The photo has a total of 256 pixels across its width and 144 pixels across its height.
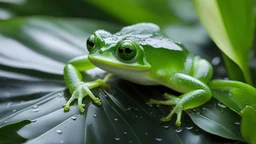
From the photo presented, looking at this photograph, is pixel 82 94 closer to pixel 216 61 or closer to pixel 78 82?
pixel 78 82

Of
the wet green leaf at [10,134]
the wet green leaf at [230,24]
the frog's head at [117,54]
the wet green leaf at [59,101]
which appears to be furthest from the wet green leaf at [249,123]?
the wet green leaf at [10,134]

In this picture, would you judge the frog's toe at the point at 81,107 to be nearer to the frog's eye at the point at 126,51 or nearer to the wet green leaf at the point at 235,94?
the frog's eye at the point at 126,51

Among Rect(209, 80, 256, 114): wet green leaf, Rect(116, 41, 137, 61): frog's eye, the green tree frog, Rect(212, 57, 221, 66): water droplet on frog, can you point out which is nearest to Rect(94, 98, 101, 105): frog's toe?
the green tree frog

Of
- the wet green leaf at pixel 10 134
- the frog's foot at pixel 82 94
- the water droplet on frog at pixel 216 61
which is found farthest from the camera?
the water droplet on frog at pixel 216 61

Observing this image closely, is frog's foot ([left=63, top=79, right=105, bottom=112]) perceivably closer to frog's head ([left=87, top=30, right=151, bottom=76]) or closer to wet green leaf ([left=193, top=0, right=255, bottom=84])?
frog's head ([left=87, top=30, right=151, bottom=76])

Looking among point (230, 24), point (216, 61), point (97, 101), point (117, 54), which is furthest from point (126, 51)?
point (216, 61)

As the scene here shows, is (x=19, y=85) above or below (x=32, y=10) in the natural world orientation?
below

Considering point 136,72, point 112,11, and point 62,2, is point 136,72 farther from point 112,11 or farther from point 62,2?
point 62,2

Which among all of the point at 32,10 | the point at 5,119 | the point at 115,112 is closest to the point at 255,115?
the point at 115,112
